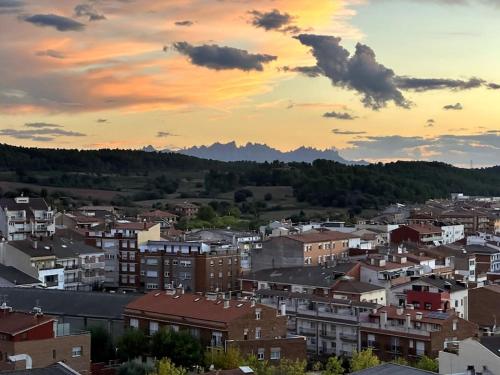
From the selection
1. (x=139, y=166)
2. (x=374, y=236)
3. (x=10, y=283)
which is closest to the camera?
(x=10, y=283)

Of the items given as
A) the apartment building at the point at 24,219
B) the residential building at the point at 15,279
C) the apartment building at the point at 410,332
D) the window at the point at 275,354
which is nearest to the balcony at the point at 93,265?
the residential building at the point at 15,279

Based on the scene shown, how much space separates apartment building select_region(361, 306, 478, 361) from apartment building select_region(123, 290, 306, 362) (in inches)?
204

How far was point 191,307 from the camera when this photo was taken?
139ft

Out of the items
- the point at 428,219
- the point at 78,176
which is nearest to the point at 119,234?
the point at 428,219

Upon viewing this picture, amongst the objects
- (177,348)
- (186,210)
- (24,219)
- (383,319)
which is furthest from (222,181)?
(177,348)

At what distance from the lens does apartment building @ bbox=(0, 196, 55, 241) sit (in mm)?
76250

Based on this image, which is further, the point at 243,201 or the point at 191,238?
the point at 243,201

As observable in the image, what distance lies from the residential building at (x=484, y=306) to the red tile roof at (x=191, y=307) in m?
18.7

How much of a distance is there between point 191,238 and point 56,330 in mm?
40360

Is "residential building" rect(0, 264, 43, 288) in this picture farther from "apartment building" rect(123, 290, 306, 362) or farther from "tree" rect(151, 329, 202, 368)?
"tree" rect(151, 329, 202, 368)

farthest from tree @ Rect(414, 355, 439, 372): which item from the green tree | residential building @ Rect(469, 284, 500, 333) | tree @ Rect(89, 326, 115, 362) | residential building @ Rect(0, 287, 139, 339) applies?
residential building @ Rect(469, 284, 500, 333)

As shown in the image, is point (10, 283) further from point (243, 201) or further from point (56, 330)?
point (243, 201)

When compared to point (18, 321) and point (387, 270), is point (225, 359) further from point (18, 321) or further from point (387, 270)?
point (387, 270)

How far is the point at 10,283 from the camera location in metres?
55.4
